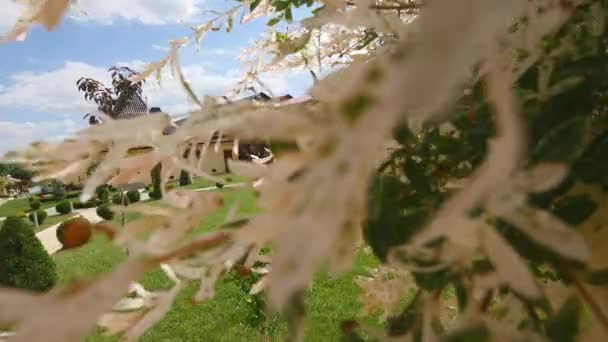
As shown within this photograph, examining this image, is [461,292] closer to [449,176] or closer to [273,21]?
[449,176]

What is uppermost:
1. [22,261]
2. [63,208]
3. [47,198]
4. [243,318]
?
[22,261]

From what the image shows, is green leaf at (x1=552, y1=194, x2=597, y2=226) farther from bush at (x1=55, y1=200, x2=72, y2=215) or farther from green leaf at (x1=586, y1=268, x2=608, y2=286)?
bush at (x1=55, y1=200, x2=72, y2=215)

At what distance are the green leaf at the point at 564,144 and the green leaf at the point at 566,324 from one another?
3.5 inches

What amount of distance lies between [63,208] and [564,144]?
18754 mm

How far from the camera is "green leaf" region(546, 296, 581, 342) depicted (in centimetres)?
31

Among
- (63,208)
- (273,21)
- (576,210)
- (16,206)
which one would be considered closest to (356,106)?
(576,210)

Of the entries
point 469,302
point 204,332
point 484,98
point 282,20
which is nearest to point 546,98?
point 484,98

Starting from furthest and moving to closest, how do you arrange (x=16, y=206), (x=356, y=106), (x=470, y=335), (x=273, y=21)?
(x=16, y=206)
(x=273, y=21)
(x=470, y=335)
(x=356, y=106)

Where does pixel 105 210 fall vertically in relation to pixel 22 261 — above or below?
above

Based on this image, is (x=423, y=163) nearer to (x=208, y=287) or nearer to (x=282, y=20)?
(x=208, y=287)

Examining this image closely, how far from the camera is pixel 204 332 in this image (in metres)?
4.58

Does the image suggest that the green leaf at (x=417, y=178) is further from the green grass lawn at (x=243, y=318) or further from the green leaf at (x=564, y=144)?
the green grass lawn at (x=243, y=318)

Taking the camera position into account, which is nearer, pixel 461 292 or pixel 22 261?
pixel 461 292

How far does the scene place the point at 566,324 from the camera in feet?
1.00
